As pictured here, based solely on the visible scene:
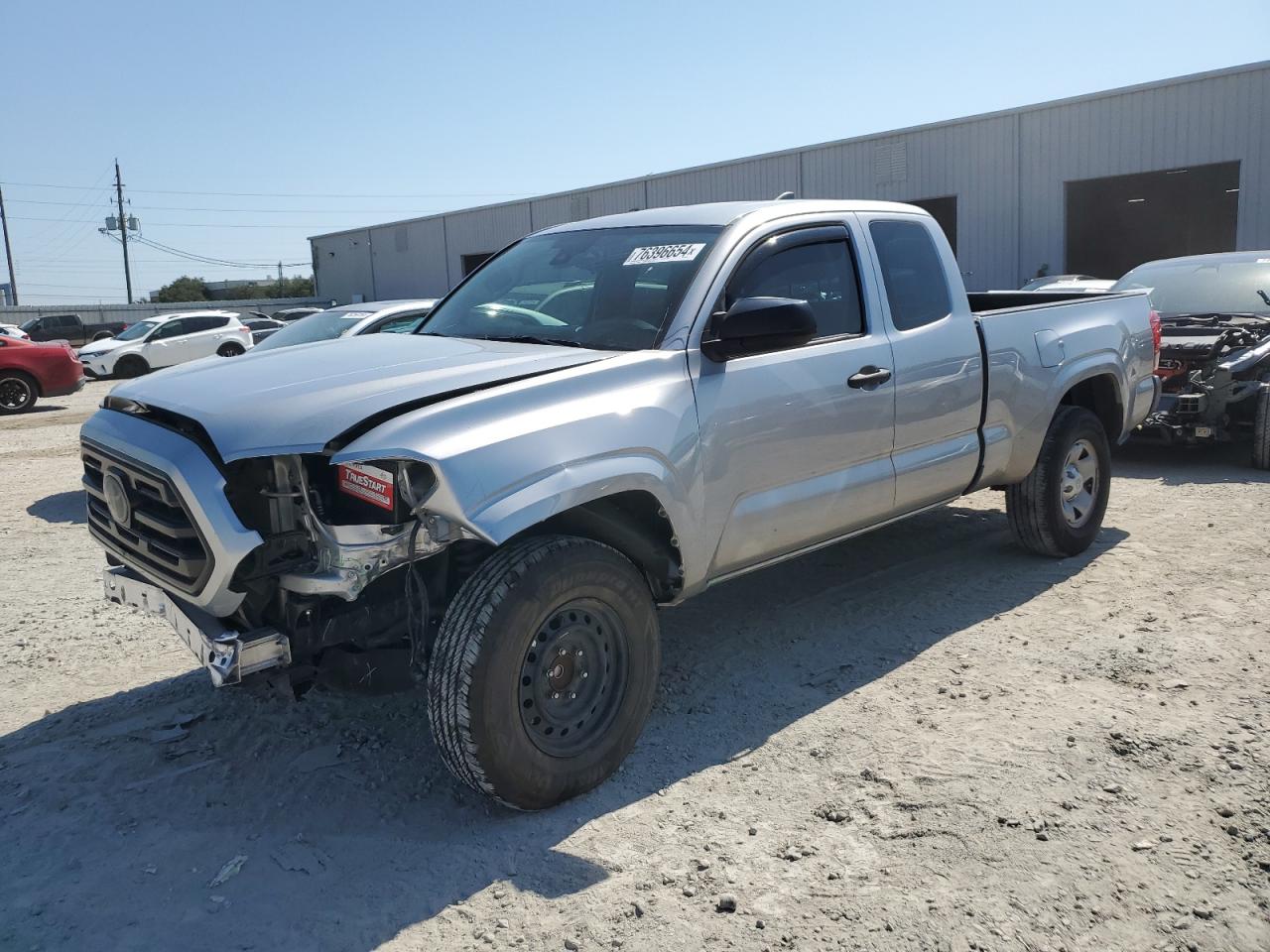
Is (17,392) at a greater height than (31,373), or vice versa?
(31,373)

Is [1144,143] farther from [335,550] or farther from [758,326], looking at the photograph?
[335,550]

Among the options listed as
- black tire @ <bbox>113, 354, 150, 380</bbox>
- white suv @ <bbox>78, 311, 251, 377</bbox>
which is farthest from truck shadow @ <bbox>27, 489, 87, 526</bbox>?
black tire @ <bbox>113, 354, 150, 380</bbox>

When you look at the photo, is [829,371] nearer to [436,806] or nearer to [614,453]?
[614,453]

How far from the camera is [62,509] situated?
8664 millimetres

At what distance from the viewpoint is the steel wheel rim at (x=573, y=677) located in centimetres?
339

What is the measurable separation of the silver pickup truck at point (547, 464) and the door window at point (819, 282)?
0.01 m

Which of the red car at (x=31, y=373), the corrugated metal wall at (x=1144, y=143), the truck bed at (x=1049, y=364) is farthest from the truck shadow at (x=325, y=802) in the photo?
the corrugated metal wall at (x=1144, y=143)

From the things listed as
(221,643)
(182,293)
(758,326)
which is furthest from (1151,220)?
(182,293)

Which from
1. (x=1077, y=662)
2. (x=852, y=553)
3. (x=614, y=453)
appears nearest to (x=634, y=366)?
(x=614, y=453)

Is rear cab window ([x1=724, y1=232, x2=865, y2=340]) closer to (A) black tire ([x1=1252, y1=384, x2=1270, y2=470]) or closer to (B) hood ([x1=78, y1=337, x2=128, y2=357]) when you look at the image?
(A) black tire ([x1=1252, y1=384, x2=1270, y2=470])

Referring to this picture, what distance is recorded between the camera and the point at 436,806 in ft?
11.8

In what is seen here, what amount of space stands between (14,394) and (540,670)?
1699 centimetres

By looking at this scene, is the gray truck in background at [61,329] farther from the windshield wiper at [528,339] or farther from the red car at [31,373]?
the windshield wiper at [528,339]

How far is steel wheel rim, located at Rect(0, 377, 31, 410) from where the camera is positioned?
17.0m
